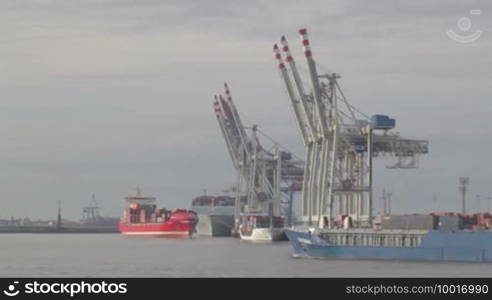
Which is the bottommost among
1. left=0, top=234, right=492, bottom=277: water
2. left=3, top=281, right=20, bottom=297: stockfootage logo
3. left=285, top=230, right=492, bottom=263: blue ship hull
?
left=0, top=234, right=492, bottom=277: water

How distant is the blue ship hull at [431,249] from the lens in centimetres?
7444

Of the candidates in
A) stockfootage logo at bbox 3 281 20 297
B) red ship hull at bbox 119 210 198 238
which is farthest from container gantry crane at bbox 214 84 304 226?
stockfootage logo at bbox 3 281 20 297

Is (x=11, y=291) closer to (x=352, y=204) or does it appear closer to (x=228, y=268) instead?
(x=228, y=268)

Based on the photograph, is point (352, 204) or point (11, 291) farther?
point (352, 204)

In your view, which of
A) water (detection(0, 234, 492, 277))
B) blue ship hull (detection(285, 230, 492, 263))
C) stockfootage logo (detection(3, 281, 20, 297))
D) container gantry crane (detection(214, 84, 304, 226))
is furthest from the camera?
container gantry crane (detection(214, 84, 304, 226))

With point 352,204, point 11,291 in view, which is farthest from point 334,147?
point 11,291

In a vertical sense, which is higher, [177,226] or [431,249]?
[177,226]

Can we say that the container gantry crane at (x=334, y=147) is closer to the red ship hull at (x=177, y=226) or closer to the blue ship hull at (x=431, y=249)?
the blue ship hull at (x=431, y=249)

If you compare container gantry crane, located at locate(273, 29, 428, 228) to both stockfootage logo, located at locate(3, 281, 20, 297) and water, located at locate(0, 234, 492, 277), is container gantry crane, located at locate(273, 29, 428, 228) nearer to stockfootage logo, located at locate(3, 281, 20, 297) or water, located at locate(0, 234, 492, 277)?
water, located at locate(0, 234, 492, 277)

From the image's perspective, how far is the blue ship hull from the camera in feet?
244

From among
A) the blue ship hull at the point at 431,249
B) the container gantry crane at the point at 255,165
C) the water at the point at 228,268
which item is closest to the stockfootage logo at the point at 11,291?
the water at the point at 228,268

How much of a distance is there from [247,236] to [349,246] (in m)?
83.4

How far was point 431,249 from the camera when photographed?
7694 centimetres

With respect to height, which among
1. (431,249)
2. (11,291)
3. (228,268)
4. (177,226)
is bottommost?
(228,268)
